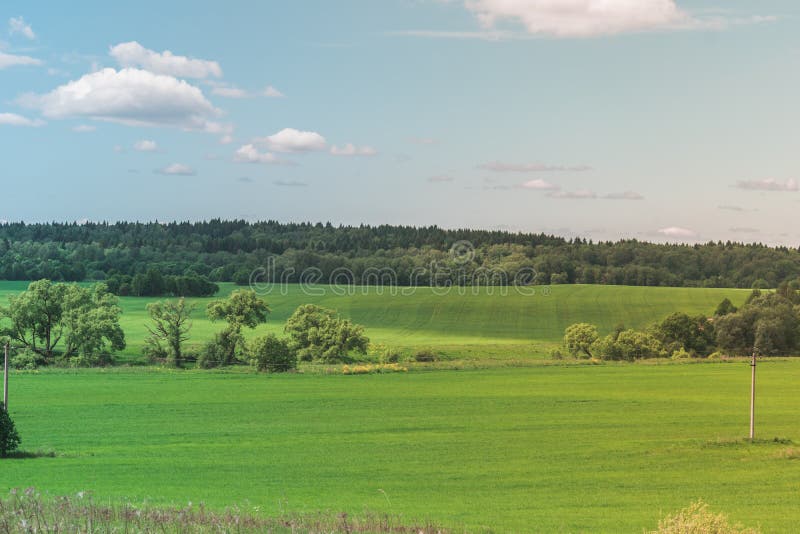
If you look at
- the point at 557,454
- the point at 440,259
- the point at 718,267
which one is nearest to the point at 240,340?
the point at 557,454

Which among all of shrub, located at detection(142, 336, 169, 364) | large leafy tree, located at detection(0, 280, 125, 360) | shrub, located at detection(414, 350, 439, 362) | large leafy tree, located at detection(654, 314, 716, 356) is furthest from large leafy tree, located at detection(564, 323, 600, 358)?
large leafy tree, located at detection(0, 280, 125, 360)

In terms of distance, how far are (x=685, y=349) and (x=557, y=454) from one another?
A: 65.9 metres

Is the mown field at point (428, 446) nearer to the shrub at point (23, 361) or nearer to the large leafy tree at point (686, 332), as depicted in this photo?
the shrub at point (23, 361)

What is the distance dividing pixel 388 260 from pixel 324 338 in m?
82.7

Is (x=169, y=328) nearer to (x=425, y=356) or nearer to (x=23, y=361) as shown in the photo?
(x=23, y=361)

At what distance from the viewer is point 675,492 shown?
23.4m

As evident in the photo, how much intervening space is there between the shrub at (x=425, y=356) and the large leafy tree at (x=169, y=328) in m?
21.4

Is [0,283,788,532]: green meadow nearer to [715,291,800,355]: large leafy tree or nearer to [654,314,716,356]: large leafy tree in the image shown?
[715,291,800,355]: large leafy tree

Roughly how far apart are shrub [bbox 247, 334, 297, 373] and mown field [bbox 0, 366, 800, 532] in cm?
490

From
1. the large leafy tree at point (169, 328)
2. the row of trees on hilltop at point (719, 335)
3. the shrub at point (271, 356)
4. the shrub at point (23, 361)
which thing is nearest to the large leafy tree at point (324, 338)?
the large leafy tree at point (169, 328)

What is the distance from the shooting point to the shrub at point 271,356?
208 ft

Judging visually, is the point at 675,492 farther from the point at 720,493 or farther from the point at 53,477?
the point at 53,477

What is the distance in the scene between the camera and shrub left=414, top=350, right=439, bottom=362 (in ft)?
259

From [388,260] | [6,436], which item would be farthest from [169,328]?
[388,260]
